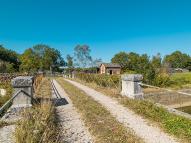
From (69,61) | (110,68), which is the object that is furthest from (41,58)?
(110,68)

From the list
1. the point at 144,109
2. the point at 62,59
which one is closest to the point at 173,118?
the point at 144,109

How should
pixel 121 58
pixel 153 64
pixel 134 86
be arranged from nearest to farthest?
pixel 134 86
pixel 153 64
pixel 121 58

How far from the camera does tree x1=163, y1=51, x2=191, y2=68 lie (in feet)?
390

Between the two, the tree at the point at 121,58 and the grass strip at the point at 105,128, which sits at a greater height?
the tree at the point at 121,58

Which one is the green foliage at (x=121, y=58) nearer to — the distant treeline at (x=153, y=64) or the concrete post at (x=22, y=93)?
the distant treeline at (x=153, y=64)

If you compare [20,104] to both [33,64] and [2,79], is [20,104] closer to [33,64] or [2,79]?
[2,79]

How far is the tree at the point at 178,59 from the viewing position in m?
119

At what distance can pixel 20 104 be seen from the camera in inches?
318

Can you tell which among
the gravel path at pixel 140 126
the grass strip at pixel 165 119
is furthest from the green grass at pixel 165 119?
the gravel path at pixel 140 126

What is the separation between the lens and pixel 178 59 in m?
122

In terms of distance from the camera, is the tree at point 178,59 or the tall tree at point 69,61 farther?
the tree at point 178,59

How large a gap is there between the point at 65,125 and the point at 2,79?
1668cm

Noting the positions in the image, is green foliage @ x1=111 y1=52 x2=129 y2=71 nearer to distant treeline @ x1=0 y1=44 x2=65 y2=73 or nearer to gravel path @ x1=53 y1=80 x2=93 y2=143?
distant treeline @ x1=0 y1=44 x2=65 y2=73

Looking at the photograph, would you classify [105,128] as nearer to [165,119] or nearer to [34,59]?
[165,119]
